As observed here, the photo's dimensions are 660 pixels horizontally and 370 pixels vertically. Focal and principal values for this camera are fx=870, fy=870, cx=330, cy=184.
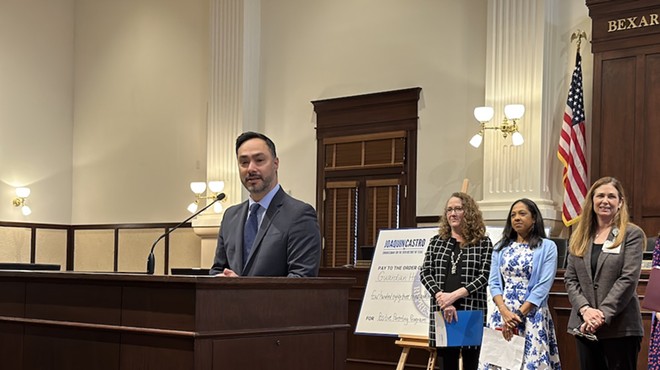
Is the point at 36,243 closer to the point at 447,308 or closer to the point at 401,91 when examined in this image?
the point at 401,91

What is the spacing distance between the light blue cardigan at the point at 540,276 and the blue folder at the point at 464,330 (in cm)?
23

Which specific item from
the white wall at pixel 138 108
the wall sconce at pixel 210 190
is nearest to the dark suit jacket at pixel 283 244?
the wall sconce at pixel 210 190

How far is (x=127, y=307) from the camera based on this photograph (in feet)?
11.1

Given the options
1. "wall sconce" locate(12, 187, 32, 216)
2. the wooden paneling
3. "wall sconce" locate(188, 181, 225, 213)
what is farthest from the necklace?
"wall sconce" locate(12, 187, 32, 216)

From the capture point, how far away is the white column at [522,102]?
29.6 ft

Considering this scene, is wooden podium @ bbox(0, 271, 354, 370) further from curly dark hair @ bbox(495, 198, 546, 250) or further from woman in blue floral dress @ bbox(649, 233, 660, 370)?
curly dark hair @ bbox(495, 198, 546, 250)

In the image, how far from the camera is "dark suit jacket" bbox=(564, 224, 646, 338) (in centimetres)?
491

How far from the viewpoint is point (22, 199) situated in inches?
528

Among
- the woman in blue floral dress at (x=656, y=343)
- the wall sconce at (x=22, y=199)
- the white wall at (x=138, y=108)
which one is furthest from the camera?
the wall sconce at (x=22, y=199)

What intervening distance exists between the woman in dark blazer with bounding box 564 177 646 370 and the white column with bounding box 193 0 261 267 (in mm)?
7016

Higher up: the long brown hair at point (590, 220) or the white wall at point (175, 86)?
the white wall at point (175, 86)

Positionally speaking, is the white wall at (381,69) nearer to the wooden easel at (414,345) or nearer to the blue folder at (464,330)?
the wooden easel at (414,345)

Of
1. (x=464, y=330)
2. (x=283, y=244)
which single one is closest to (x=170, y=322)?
(x=283, y=244)

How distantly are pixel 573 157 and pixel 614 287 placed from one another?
3.96 metres
